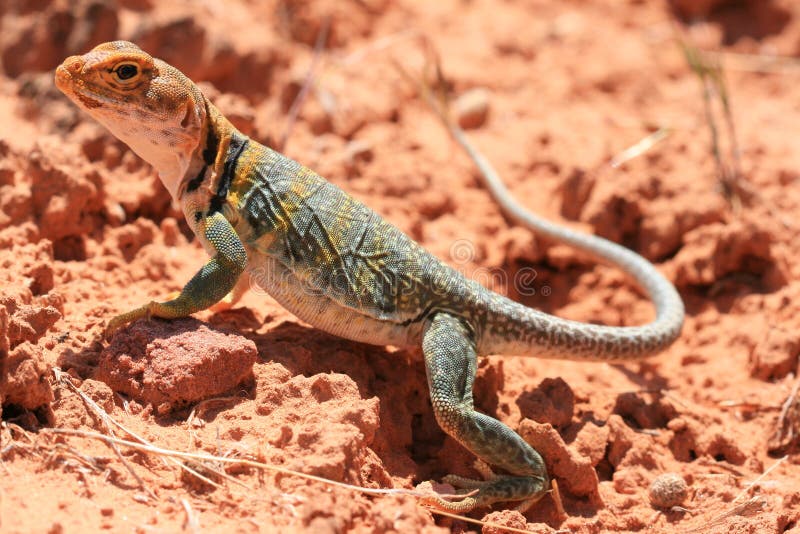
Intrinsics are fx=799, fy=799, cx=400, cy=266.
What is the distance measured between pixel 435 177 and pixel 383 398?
334cm

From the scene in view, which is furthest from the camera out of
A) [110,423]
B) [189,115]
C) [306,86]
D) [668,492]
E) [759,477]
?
[306,86]

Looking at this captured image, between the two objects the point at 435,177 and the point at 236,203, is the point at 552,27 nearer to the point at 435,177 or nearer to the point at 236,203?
the point at 435,177

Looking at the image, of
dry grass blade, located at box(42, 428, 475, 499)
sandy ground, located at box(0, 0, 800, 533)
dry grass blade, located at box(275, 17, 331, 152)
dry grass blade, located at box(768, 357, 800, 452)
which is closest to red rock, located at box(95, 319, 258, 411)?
sandy ground, located at box(0, 0, 800, 533)

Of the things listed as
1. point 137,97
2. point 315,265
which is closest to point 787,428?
point 315,265

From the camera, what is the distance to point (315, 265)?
4926 millimetres

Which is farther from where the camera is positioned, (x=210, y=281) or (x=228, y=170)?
(x=228, y=170)

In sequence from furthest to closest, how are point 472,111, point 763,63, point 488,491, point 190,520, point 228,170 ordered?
point 763,63 → point 472,111 → point 228,170 → point 488,491 → point 190,520

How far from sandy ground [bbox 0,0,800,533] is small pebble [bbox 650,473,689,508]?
42mm

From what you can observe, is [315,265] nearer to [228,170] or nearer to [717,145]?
[228,170]

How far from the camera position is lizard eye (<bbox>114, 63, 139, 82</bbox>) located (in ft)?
14.7

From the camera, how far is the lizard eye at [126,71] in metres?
4.47

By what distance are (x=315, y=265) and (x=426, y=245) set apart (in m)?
2.44

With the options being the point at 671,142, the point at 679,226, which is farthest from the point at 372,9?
the point at 679,226

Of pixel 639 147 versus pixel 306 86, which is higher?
pixel 306 86
